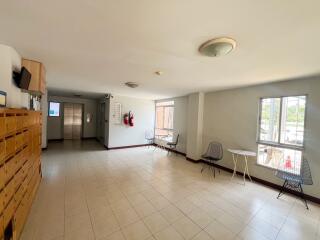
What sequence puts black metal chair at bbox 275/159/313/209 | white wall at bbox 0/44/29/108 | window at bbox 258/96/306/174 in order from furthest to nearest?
1. window at bbox 258/96/306/174
2. black metal chair at bbox 275/159/313/209
3. white wall at bbox 0/44/29/108

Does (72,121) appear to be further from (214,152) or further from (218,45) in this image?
(218,45)

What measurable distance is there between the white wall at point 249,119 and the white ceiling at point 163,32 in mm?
646

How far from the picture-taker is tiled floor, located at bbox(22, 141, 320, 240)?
6.19 feet

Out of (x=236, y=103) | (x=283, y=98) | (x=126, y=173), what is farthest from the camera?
(x=236, y=103)

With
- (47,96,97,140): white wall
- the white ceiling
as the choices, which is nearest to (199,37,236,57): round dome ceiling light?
the white ceiling

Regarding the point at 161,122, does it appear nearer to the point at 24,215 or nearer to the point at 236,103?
the point at 236,103

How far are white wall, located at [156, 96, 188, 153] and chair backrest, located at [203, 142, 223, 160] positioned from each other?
1.38 metres

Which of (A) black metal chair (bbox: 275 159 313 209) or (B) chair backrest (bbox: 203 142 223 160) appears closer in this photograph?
(A) black metal chair (bbox: 275 159 313 209)

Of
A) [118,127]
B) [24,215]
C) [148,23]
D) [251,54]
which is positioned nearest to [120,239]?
[24,215]

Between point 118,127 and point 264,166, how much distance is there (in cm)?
505

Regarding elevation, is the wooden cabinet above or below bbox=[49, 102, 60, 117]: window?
above

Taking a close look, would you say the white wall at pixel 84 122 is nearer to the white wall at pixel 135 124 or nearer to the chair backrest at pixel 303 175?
the white wall at pixel 135 124

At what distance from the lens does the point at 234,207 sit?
8.10 ft

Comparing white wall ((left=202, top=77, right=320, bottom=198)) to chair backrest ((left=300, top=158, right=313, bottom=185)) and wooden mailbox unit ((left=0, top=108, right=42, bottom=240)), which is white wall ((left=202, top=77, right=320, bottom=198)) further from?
wooden mailbox unit ((left=0, top=108, right=42, bottom=240))
